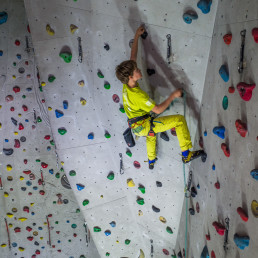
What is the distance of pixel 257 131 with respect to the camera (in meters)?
2.46

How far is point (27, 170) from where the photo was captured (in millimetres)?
5945

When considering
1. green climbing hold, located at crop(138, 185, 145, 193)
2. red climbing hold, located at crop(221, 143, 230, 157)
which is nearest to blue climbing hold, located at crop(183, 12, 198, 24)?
red climbing hold, located at crop(221, 143, 230, 157)

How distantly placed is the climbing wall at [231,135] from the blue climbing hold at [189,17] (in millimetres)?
232

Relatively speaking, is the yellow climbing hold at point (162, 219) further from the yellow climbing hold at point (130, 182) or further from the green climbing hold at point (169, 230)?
the yellow climbing hold at point (130, 182)

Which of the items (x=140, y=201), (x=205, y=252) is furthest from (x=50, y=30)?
(x=205, y=252)

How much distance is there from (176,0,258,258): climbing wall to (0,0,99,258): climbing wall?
2466 millimetres

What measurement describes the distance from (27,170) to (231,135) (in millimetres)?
4259

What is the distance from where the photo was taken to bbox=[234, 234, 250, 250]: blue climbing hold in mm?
2803

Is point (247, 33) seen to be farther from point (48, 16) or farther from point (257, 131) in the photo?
point (48, 16)

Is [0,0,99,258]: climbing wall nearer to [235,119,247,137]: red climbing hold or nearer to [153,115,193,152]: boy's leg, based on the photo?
[153,115,193,152]: boy's leg

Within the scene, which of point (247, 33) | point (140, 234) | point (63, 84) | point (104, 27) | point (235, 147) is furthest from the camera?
point (140, 234)

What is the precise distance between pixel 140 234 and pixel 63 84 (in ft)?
9.87

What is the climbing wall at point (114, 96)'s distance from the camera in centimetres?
340

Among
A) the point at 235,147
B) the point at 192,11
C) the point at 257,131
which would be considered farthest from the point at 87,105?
the point at 257,131
